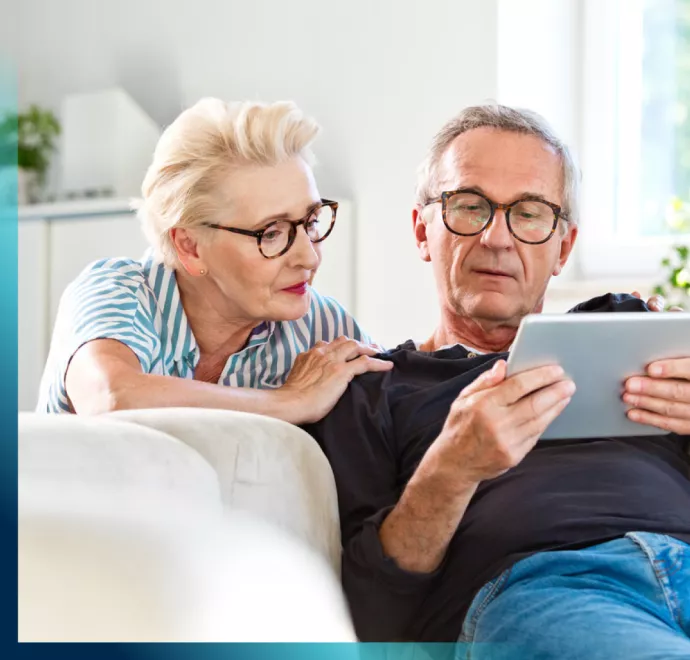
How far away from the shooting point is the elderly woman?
1.26 metres

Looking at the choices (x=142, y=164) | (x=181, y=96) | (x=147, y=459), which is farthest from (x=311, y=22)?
(x=147, y=459)

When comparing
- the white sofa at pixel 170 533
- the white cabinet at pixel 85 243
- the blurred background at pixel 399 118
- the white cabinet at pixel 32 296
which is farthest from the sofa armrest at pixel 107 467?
the white cabinet at pixel 32 296

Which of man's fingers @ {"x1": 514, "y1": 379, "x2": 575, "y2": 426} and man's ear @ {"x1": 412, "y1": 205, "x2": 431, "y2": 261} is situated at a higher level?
man's ear @ {"x1": 412, "y1": 205, "x2": 431, "y2": 261}

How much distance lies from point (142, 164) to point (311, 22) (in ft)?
2.28

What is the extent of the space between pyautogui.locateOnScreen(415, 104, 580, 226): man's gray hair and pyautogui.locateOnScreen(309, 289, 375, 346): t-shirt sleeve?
23 centimetres

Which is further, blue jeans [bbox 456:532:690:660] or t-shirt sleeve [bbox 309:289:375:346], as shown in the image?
t-shirt sleeve [bbox 309:289:375:346]

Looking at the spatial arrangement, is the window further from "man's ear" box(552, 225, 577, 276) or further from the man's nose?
the man's nose

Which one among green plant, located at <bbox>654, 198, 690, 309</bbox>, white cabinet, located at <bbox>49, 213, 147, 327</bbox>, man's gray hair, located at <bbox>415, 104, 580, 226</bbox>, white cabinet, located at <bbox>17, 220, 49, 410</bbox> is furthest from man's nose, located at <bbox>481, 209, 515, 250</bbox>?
white cabinet, located at <bbox>17, 220, 49, 410</bbox>

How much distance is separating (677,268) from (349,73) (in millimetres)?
1170

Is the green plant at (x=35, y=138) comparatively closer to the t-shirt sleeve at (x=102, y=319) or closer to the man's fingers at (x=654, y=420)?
the t-shirt sleeve at (x=102, y=319)

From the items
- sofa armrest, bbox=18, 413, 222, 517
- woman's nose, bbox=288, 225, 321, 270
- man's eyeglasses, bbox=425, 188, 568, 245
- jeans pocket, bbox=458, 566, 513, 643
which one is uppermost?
man's eyeglasses, bbox=425, 188, 568, 245

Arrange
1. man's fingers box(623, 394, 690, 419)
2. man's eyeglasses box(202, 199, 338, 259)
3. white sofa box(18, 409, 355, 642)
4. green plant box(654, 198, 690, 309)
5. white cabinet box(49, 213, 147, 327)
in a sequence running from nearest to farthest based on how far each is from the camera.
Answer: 1. white sofa box(18, 409, 355, 642)
2. man's fingers box(623, 394, 690, 419)
3. man's eyeglasses box(202, 199, 338, 259)
4. green plant box(654, 198, 690, 309)
5. white cabinet box(49, 213, 147, 327)

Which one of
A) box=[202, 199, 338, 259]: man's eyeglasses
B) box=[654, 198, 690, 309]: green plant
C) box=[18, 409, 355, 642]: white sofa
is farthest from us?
box=[654, 198, 690, 309]: green plant

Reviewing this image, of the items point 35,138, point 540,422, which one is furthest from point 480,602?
point 35,138
